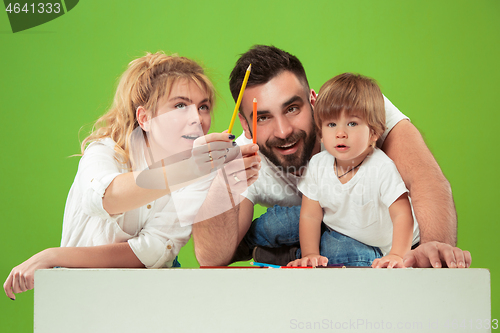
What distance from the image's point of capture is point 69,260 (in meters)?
0.83

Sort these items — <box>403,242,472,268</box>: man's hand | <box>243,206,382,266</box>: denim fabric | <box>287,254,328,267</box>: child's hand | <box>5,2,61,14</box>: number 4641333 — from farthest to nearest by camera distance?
<box>5,2,61,14</box>: number 4641333
<box>243,206,382,266</box>: denim fabric
<box>287,254,328,267</box>: child's hand
<box>403,242,472,268</box>: man's hand

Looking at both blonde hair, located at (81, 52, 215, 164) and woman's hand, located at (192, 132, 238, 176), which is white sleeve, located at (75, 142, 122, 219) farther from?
woman's hand, located at (192, 132, 238, 176)

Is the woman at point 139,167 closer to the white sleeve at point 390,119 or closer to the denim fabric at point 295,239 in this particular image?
the denim fabric at point 295,239

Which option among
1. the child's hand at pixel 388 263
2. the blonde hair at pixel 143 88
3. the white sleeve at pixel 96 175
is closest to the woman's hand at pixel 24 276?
the white sleeve at pixel 96 175

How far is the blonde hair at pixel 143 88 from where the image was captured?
1041 mm

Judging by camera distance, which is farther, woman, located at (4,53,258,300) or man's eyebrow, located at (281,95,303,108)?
man's eyebrow, located at (281,95,303,108)

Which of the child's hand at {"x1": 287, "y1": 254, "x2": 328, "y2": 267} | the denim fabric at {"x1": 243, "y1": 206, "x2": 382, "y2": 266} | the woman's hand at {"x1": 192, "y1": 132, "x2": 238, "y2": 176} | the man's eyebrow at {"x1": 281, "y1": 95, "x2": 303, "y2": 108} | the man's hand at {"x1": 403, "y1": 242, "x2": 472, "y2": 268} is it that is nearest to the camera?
the man's hand at {"x1": 403, "y1": 242, "x2": 472, "y2": 268}

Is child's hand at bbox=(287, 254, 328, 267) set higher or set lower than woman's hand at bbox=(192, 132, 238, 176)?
lower

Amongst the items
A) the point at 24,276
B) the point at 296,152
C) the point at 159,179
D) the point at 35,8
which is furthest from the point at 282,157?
the point at 35,8

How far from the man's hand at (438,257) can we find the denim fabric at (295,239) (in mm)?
316

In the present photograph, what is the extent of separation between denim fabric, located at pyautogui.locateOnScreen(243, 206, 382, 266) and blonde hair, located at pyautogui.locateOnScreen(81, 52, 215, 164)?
1.15 feet

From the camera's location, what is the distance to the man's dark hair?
1158 mm

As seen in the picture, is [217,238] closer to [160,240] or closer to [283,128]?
[160,240]

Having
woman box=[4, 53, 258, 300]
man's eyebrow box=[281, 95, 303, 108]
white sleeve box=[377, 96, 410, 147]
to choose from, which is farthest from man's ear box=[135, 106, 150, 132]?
white sleeve box=[377, 96, 410, 147]
